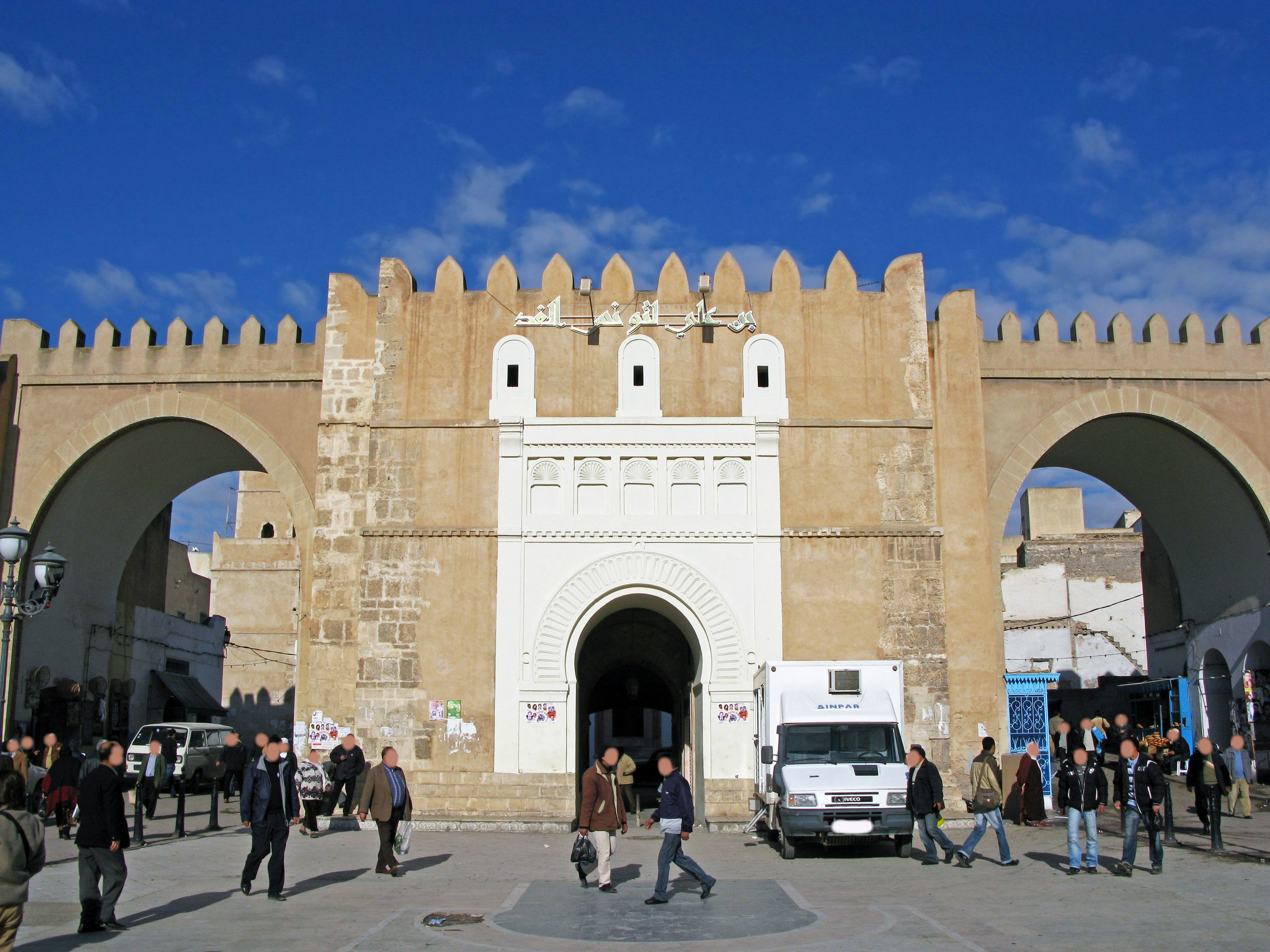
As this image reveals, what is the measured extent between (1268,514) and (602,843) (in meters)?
14.7

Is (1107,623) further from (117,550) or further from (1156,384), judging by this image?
(117,550)

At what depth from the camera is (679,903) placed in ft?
32.8

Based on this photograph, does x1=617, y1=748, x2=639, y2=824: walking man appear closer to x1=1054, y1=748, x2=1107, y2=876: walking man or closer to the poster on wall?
the poster on wall

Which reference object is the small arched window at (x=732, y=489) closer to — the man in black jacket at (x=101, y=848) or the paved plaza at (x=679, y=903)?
the paved plaza at (x=679, y=903)

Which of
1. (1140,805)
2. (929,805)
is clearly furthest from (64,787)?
(1140,805)

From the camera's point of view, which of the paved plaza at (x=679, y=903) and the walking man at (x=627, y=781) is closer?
the paved plaza at (x=679, y=903)

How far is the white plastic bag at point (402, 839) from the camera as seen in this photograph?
1218 cm

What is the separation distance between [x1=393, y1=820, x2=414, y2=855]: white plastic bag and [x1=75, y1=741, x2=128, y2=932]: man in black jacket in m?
3.45

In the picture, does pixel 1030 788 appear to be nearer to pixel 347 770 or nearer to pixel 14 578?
pixel 347 770

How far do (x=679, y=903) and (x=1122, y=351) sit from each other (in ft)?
47.3

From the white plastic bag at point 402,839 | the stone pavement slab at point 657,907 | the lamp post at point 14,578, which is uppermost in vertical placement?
the lamp post at point 14,578

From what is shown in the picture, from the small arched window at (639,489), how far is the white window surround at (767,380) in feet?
5.85

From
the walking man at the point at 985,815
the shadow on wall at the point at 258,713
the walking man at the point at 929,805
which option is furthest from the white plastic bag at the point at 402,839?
the shadow on wall at the point at 258,713

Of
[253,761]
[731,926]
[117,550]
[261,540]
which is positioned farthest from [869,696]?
[261,540]
